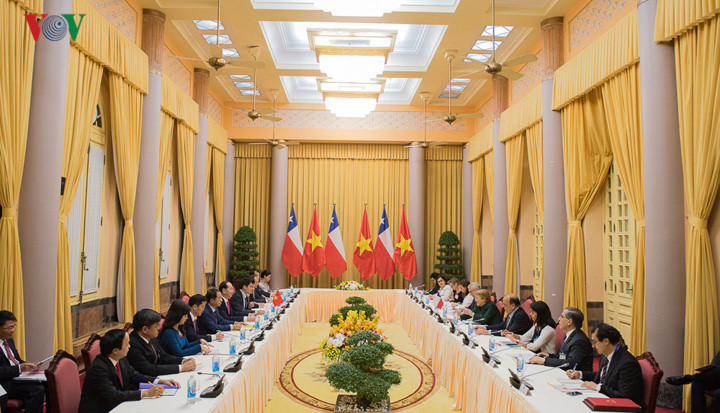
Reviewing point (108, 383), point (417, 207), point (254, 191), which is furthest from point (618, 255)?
point (254, 191)

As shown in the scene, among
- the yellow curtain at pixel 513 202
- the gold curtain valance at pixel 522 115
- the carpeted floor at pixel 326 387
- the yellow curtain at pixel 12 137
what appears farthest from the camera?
the yellow curtain at pixel 513 202

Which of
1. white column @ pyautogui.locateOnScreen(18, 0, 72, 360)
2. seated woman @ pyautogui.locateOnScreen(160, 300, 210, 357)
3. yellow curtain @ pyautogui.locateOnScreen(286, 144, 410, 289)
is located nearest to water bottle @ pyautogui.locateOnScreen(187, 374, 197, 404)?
seated woman @ pyautogui.locateOnScreen(160, 300, 210, 357)

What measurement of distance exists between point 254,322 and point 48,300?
2181 millimetres

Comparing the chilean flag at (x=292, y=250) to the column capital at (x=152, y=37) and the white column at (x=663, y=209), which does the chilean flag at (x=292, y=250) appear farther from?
the white column at (x=663, y=209)

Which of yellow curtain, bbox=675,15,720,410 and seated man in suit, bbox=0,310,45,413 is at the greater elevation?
yellow curtain, bbox=675,15,720,410

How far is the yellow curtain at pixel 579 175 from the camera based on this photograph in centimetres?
572

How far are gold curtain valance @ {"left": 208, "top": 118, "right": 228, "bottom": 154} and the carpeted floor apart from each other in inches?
177

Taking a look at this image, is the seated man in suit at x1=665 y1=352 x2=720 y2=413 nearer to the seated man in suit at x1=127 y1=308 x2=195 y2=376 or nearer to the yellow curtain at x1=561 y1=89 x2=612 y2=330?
the yellow curtain at x1=561 y1=89 x2=612 y2=330

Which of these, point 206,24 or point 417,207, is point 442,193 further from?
point 206,24

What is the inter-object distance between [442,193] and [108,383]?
31.1 ft

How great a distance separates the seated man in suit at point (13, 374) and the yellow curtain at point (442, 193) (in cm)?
894

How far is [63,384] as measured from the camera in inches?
112

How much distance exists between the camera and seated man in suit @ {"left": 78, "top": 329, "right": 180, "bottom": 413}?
2650 mm

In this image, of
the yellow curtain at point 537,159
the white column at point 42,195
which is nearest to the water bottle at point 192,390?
the white column at point 42,195
